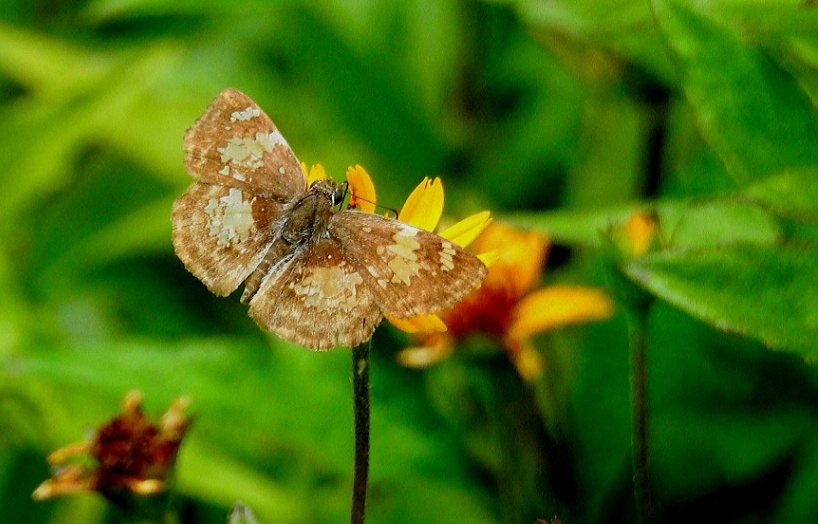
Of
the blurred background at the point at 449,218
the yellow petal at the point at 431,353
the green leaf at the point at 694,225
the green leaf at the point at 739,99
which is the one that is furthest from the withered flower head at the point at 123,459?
the green leaf at the point at 739,99

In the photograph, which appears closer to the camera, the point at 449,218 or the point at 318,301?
the point at 318,301

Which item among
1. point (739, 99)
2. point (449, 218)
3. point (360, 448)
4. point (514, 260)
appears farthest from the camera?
point (449, 218)

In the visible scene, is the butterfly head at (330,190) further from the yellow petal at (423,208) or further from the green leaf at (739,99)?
the green leaf at (739,99)

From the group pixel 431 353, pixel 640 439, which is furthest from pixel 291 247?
pixel 640 439

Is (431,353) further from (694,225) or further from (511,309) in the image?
(694,225)

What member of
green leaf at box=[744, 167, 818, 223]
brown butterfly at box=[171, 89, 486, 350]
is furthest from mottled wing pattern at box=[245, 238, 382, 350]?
green leaf at box=[744, 167, 818, 223]
